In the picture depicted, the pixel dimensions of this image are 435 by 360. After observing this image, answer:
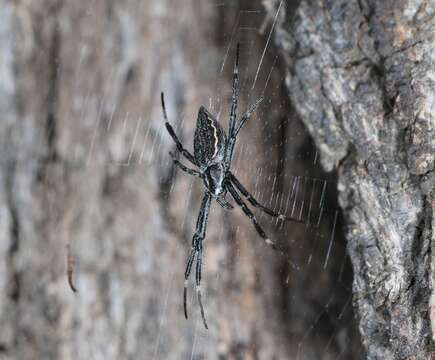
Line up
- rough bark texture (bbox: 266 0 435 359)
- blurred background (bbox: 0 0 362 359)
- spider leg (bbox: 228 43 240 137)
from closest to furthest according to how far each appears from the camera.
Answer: rough bark texture (bbox: 266 0 435 359)
spider leg (bbox: 228 43 240 137)
blurred background (bbox: 0 0 362 359)

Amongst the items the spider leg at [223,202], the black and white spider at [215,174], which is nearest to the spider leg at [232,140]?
the black and white spider at [215,174]

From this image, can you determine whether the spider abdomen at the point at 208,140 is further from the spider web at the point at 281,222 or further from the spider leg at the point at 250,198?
the spider web at the point at 281,222

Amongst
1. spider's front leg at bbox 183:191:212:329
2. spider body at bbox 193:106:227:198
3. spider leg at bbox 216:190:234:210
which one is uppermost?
spider body at bbox 193:106:227:198

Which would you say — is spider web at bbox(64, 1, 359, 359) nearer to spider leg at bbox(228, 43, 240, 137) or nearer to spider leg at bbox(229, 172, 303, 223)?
spider leg at bbox(229, 172, 303, 223)

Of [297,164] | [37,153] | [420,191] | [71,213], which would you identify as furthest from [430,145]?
[37,153]

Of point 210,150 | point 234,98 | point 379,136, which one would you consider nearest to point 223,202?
point 210,150

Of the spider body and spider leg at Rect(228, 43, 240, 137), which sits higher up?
spider leg at Rect(228, 43, 240, 137)

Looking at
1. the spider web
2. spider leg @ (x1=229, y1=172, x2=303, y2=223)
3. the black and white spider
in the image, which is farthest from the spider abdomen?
the spider web
